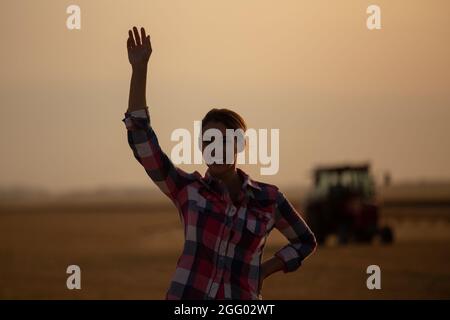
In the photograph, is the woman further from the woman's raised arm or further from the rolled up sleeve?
the rolled up sleeve

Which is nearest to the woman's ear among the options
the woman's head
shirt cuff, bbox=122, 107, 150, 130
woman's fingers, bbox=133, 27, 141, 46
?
the woman's head

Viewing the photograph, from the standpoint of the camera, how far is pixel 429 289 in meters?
14.5

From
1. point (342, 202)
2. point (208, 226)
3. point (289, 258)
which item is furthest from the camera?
point (342, 202)

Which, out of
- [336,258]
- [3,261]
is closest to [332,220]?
[336,258]

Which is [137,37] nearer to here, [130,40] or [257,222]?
[130,40]

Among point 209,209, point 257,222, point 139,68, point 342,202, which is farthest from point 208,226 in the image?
point 342,202

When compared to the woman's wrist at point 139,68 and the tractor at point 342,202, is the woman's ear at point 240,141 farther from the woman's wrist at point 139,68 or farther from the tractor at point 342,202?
the tractor at point 342,202

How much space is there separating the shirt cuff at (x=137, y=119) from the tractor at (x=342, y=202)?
17.9 m

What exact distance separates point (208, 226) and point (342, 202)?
1803 centimetres

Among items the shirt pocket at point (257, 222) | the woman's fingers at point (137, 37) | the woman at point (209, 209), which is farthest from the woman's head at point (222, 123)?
the woman's fingers at point (137, 37)

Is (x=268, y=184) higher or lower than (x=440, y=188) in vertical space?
lower

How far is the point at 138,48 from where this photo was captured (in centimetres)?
323
